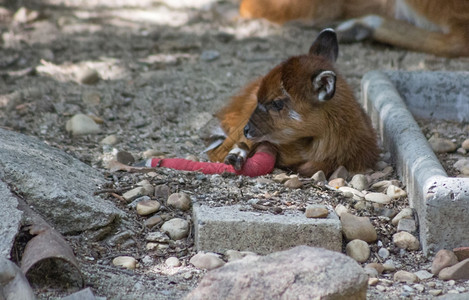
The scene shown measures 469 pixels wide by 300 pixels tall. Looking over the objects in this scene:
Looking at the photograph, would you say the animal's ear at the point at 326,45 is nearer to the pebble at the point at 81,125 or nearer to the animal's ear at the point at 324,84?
the animal's ear at the point at 324,84

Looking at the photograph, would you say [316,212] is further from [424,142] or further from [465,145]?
[465,145]

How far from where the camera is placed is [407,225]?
3.95 meters

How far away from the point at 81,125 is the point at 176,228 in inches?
79.7

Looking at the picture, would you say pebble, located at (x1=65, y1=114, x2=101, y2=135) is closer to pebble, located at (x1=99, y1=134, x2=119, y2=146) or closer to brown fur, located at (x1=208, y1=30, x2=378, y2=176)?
pebble, located at (x1=99, y1=134, x2=119, y2=146)

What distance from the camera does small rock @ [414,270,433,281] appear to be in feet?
11.6

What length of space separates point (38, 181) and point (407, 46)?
480cm

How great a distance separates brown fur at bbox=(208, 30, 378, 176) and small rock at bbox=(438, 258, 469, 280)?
145cm

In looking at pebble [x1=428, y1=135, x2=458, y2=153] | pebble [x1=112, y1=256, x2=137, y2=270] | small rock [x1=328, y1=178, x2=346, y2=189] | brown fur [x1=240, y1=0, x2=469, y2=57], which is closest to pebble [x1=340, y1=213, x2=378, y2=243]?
small rock [x1=328, y1=178, x2=346, y2=189]

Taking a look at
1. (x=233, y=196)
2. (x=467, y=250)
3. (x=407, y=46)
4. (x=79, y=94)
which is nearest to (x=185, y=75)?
(x=79, y=94)

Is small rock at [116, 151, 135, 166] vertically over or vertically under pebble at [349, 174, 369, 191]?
under

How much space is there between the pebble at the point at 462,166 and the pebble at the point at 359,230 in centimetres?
114

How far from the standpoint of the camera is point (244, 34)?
324 inches

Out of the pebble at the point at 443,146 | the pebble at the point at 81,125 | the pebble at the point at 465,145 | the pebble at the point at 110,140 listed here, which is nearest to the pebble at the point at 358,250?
the pebble at the point at 443,146

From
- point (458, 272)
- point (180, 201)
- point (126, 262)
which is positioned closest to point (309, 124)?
point (180, 201)
